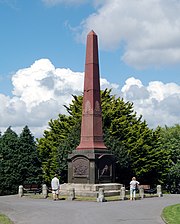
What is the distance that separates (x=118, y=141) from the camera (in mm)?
38562

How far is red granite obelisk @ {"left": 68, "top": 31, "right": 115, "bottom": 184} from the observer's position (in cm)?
2917

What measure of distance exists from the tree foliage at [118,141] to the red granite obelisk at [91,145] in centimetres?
692

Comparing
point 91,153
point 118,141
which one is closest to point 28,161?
point 118,141

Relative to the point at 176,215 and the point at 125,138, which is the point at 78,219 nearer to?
the point at 176,215

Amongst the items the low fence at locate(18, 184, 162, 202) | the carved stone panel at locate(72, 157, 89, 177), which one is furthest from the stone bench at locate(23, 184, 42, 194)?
the carved stone panel at locate(72, 157, 89, 177)

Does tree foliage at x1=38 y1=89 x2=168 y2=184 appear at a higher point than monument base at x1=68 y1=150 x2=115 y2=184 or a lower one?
higher

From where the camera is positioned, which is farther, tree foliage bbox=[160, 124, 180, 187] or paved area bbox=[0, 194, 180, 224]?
tree foliage bbox=[160, 124, 180, 187]

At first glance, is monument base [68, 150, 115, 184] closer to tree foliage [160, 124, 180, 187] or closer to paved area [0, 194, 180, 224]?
paved area [0, 194, 180, 224]

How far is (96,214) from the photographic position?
60.4ft

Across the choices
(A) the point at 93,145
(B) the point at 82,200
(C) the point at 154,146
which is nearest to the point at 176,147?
(C) the point at 154,146

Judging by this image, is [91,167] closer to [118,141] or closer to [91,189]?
[91,189]

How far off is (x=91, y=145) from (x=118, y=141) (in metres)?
8.91

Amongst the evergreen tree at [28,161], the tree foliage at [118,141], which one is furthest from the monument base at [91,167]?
the evergreen tree at [28,161]

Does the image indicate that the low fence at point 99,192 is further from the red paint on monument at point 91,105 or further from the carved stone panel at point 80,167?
the red paint on monument at point 91,105
